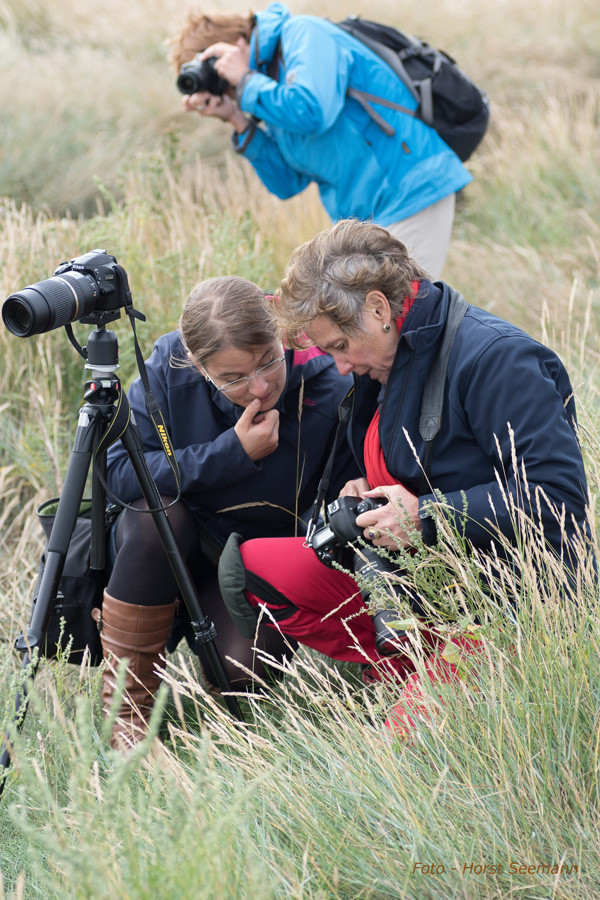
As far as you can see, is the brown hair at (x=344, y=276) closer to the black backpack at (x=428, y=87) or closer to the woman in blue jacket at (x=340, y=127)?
the woman in blue jacket at (x=340, y=127)

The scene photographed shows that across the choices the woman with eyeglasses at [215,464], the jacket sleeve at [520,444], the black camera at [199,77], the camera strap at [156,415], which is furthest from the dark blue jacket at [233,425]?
the black camera at [199,77]

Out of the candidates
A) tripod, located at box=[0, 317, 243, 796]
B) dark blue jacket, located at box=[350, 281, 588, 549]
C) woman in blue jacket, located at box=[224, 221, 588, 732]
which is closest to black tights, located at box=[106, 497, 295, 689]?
tripod, located at box=[0, 317, 243, 796]

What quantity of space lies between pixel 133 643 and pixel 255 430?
0.66 m

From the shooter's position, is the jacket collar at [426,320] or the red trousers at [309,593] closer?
the jacket collar at [426,320]

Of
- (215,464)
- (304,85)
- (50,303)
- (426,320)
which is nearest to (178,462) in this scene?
(215,464)

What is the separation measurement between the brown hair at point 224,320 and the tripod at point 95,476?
274mm

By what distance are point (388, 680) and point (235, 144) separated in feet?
7.90

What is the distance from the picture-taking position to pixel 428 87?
3637 mm

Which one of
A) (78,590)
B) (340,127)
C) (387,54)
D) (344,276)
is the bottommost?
(78,590)

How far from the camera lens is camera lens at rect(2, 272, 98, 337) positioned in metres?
1.94

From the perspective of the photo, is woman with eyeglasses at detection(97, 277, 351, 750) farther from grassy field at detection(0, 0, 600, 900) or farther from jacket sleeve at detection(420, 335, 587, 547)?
jacket sleeve at detection(420, 335, 587, 547)

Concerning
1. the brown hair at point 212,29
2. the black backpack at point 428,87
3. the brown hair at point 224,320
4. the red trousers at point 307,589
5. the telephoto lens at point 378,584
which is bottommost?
the red trousers at point 307,589

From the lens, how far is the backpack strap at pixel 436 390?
211cm

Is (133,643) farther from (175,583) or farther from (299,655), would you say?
(299,655)
